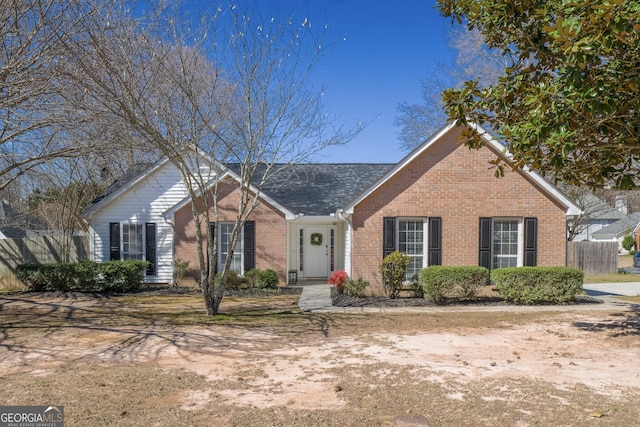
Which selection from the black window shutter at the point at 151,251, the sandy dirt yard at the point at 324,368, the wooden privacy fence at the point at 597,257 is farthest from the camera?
the wooden privacy fence at the point at 597,257

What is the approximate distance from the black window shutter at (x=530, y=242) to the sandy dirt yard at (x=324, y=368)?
2.81 metres

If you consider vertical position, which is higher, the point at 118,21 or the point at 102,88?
the point at 118,21

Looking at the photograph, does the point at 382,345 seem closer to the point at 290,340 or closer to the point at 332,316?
the point at 290,340

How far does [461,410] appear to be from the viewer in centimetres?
521

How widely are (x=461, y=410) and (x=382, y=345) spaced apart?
3.25 m

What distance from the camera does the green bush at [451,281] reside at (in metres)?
13.1

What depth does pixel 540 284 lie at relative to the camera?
1316 cm

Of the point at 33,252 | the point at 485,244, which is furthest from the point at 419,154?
the point at 33,252

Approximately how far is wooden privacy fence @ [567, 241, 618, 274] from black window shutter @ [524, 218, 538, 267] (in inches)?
504

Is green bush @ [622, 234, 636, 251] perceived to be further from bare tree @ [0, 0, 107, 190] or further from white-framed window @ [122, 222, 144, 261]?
bare tree @ [0, 0, 107, 190]

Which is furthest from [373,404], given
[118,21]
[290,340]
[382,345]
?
[118,21]

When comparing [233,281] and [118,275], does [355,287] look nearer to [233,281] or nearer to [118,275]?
[233,281]

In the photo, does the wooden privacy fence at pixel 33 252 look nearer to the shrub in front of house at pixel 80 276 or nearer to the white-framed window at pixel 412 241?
the shrub in front of house at pixel 80 276

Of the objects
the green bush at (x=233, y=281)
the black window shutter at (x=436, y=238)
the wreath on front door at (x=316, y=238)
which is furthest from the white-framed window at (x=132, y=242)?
the black window shutter at (x=436, y=238)
